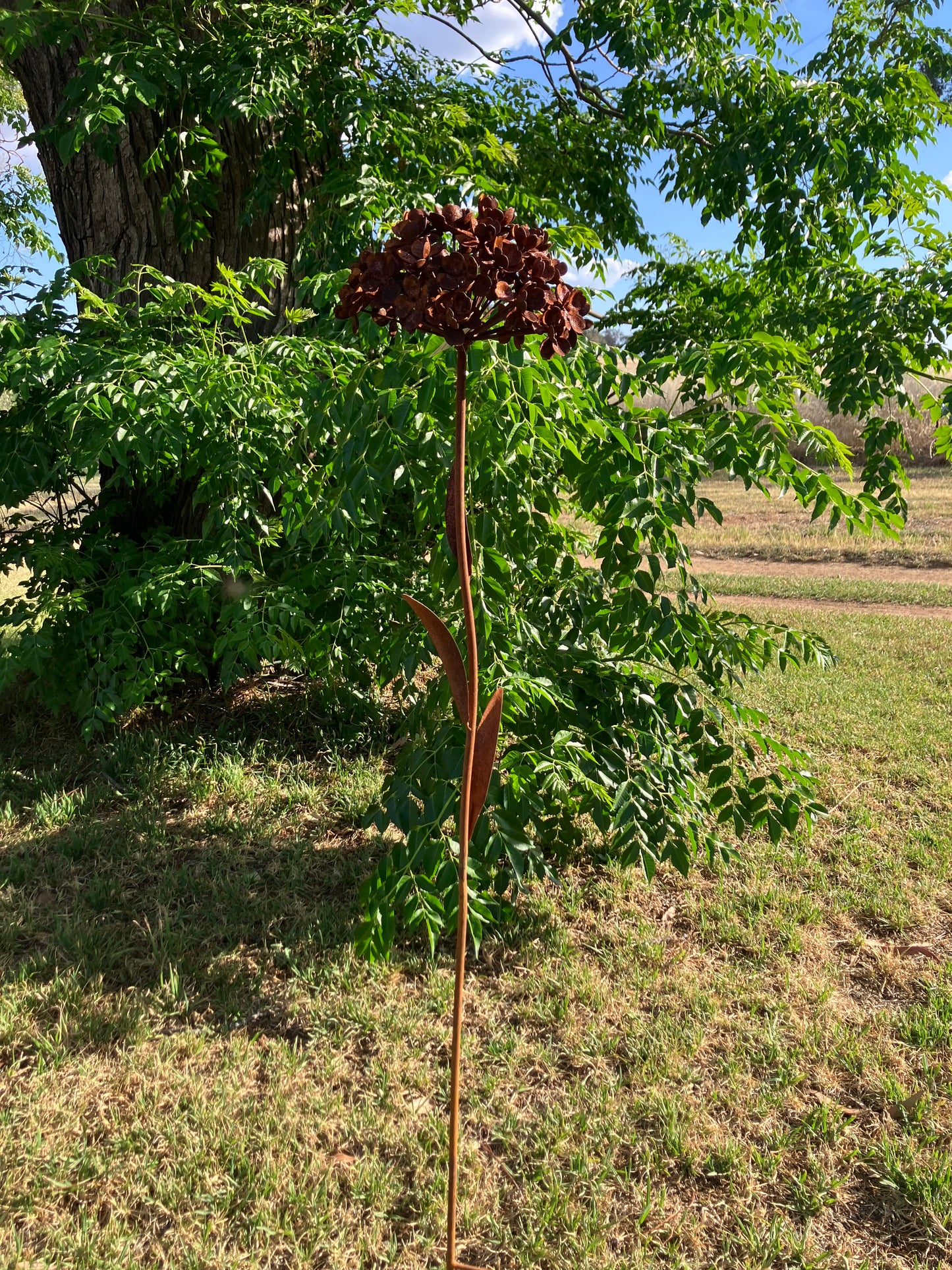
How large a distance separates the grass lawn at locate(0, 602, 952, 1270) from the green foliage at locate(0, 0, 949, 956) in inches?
14.7

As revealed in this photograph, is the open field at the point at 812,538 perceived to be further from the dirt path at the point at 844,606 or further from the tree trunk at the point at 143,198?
the tree trunk at the point at 143,198

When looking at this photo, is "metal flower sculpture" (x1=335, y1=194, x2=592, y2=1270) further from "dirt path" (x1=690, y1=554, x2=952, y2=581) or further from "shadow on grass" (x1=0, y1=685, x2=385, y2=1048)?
"dirt path" (x1=690, y1=554, x2=952, y2=581)

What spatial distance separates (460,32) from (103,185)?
2267mm

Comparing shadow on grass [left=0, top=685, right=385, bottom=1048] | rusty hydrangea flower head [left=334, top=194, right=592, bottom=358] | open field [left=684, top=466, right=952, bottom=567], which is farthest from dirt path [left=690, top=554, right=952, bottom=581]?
rusty hydrangea flower head [left=334, top=194, right=592, bottom=358]

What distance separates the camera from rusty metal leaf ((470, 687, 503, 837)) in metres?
1.39

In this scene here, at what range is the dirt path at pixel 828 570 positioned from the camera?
34.5 ft

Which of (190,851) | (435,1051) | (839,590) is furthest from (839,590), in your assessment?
(435,1051)

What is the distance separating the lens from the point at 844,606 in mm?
9078

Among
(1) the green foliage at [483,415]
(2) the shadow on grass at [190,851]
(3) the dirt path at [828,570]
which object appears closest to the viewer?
(1) the green foliage at [483,415]

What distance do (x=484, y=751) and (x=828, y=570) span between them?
10.9 metres

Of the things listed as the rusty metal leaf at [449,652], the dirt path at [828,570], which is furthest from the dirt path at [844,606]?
the rusty metal leaf at [449,652]

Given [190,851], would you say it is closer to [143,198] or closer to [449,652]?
[449,652]

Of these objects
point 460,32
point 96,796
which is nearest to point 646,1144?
point 96,796

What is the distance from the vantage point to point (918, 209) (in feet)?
10.9
